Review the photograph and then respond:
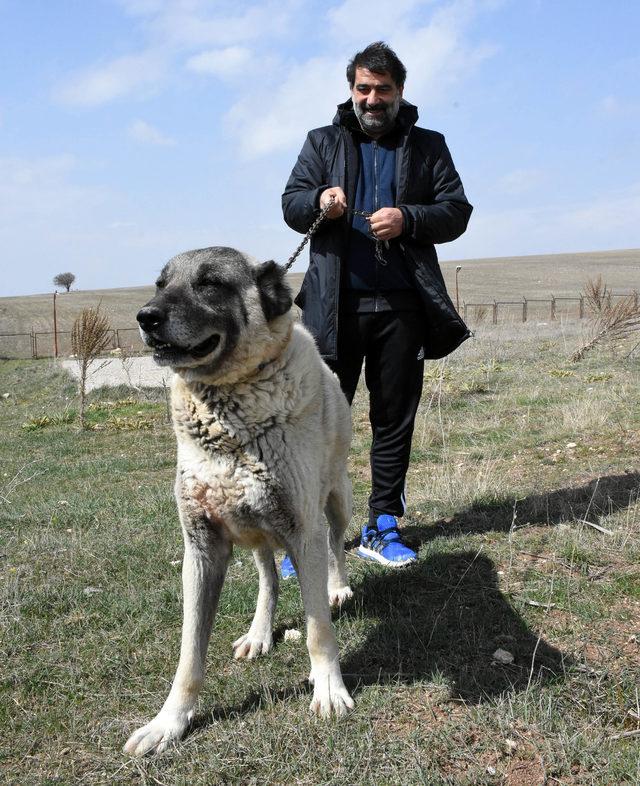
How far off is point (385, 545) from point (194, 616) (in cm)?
160

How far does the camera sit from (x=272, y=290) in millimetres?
2746

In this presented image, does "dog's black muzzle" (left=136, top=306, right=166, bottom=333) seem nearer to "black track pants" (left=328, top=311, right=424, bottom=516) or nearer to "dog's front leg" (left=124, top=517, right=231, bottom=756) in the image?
"dog's front leg" (left=124, top=517, right=231, bottom=756)

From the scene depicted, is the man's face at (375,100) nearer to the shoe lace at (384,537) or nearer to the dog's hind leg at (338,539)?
the dog's hind leg at (338,539)

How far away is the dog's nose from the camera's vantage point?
2471 millimetres

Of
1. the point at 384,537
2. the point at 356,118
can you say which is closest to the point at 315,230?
the point at 356,118

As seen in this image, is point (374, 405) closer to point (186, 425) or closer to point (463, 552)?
point (463, 552)

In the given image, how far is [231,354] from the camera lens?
266 centimetres

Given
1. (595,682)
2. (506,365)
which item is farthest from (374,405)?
(506,365)

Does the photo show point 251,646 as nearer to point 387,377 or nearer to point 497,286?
point 387,377

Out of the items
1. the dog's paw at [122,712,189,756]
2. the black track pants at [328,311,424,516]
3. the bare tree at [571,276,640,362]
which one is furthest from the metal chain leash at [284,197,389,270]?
the bare tree at [571,276,640,362]

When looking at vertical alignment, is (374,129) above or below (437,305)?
above

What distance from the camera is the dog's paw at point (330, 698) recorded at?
257 cm

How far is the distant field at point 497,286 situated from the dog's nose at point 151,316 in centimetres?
3066

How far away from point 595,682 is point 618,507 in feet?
6.58
